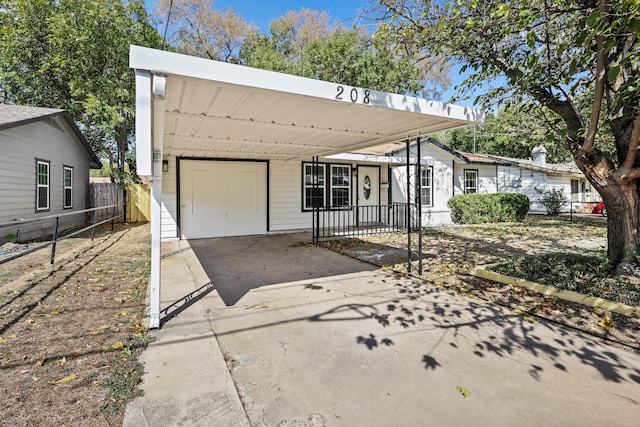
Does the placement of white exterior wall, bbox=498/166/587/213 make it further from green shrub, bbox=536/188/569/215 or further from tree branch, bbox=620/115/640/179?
tree branch, bbox=620/115/640/179

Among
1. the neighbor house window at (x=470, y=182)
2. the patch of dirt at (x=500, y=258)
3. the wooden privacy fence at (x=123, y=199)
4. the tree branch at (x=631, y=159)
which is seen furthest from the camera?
the neighbor house window at (x=470, y=182)

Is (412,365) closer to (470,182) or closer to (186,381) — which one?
(186,381)

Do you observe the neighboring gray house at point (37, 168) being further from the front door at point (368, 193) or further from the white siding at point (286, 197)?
the front door at point (368, 193)

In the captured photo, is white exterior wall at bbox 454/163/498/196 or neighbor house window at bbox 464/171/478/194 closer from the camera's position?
white exterior wall at bbox 454/163/498/196

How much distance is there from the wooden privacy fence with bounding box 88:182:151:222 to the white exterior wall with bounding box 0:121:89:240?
1.21m

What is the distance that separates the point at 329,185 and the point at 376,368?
8.49m

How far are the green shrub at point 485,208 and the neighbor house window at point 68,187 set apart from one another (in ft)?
47.8

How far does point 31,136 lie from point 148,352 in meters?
9.93

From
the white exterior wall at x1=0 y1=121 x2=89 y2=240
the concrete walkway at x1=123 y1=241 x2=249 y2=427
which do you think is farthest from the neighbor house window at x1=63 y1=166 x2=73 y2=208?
the concrete walkway at x1=123 y1=241 x2=249 y2=427

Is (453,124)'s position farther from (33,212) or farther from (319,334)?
(33,212)

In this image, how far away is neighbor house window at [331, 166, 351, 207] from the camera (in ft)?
35.5

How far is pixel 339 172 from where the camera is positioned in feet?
35.8

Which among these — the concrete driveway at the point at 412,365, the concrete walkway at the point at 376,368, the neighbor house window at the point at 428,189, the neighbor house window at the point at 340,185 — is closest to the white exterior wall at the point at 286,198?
the neighbor house window at the point at 340,185

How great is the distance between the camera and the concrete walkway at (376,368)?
2.02m
